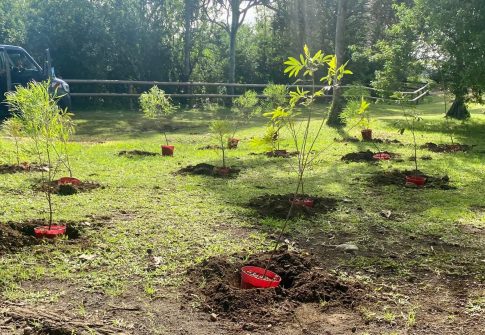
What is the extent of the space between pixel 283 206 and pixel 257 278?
7.30 ft

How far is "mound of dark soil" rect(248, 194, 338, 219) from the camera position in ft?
19.0

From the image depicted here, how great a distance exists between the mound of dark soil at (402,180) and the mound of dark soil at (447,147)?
Answer: 10.2 feet

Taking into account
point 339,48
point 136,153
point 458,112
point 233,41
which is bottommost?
point 136,153

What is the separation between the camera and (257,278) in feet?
12.3

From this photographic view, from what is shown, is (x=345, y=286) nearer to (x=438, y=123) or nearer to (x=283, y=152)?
(x=283, y=152)

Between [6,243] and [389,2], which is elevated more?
[389,2]

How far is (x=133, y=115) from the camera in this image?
18750 millimetres

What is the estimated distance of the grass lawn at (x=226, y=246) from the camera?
3336 mm

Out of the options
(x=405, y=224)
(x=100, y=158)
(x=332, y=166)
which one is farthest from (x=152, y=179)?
(x=405, y=224)

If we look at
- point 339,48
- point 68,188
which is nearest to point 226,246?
point 68,188

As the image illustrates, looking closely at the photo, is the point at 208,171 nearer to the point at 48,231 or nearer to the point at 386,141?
the point at 48,231

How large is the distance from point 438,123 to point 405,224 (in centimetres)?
1124

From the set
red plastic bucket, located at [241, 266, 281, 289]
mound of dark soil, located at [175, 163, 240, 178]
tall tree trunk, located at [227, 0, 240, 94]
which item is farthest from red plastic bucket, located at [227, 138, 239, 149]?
tall tree trunk, located at [227, 0, 240, 94]

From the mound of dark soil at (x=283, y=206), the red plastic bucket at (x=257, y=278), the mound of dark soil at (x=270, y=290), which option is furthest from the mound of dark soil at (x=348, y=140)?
the red plastic bucket at (x=257, y=278)
